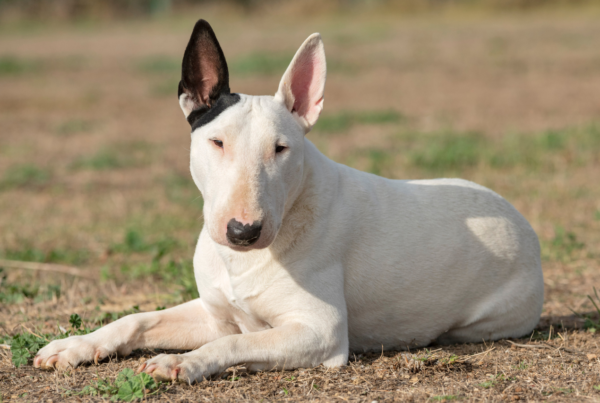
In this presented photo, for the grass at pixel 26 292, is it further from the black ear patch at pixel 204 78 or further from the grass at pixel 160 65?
the grass at pixel 160 65

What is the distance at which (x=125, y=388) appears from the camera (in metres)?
3.25

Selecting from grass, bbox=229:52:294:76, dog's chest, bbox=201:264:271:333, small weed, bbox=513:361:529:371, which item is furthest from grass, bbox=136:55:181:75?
small weed, bbox=513:361:529:371

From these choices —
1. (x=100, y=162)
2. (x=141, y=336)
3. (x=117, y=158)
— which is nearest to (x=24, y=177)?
(x=100, y=162)

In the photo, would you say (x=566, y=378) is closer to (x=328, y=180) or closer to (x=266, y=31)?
(x=328, y=180)

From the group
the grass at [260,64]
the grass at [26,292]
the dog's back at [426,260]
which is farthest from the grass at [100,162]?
the grass at [260,64]

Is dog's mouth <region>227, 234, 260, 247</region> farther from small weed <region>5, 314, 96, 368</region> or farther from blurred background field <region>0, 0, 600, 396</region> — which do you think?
blurred background field <region>0, 0, 600, 396</region>

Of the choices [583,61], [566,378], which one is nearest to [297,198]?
[566,378]

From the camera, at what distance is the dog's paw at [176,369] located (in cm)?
331

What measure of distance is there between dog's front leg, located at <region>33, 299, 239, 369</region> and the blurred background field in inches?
29.9

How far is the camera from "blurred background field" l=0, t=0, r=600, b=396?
619 cm

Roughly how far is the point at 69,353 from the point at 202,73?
1.64 meters

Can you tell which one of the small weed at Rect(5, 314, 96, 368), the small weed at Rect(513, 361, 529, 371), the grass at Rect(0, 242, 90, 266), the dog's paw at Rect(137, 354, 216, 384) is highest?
the dog's paw at Rect(137, 354, 216, 384)

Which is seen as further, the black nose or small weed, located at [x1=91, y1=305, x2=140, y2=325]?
small weed, located at [x1=91, y1=305, x2=140, y2=325]

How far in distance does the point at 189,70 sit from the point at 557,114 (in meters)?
11.3
